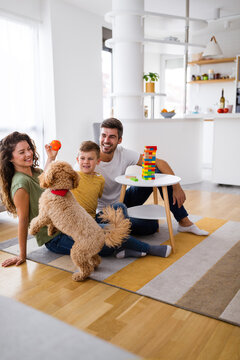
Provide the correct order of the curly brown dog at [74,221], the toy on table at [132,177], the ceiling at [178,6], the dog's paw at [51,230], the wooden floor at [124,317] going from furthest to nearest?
1. the ceiling at [178,6]
2. the toy on table at [132,177]
3. the dog's paw at [51,230]
4. the curly brown dog at [74,221]
5. the wooden floor at [124,317]

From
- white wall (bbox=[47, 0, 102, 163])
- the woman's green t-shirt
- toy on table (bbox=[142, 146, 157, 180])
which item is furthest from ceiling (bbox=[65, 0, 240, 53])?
the woman's green t-shirt

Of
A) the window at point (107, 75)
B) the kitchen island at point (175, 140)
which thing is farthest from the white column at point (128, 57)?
the window at point (107, 75)

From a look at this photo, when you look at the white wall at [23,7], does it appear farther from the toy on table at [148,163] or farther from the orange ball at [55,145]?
the toy on table at [148,163]

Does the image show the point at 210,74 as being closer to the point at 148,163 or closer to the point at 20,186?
the point at 148,163

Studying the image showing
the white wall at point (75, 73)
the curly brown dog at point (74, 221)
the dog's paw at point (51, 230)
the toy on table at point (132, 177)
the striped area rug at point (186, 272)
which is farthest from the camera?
the white wall at point (75, 73)

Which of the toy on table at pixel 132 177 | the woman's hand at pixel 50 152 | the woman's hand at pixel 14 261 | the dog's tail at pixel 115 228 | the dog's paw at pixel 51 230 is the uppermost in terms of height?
the woman's hand at pixel 50 152

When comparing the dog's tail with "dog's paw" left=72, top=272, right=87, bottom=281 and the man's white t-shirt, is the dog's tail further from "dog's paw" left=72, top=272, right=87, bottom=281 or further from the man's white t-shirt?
the man's white t-shirt

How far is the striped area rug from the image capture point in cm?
151

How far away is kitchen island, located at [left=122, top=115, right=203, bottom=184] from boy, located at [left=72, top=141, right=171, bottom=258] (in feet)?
6.83

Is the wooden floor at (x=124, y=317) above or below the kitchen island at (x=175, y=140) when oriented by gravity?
below

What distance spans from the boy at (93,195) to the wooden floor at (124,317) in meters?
0.37

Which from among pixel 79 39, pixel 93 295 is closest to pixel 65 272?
pixel 93 295

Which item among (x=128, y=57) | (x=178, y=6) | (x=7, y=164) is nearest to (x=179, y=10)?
(x=178, y=6)

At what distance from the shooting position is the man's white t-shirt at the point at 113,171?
2.33 metres
